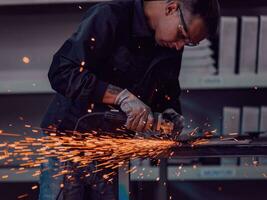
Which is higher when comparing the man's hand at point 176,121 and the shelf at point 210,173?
the man's hand at point 176,121

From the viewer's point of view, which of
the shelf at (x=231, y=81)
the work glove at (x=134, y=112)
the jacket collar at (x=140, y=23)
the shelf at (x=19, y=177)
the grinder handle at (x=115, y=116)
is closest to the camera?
the grinder handle at (x=115, y=116)

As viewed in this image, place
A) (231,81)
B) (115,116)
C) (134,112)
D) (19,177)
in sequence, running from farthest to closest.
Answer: (19,177) < (231,81) < (134,112) < (115,116)

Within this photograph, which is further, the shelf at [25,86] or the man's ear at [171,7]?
the shelf at [25,86]

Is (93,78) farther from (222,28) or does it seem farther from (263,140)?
(222,28)

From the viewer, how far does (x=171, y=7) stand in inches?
A: 53.9

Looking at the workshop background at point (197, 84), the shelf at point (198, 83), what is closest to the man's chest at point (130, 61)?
the workshop background at point (197, 84)

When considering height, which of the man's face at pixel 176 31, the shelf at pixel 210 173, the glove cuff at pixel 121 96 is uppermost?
the man's face at pixel 176 31

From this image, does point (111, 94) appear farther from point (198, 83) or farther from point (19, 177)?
point (19, 177)

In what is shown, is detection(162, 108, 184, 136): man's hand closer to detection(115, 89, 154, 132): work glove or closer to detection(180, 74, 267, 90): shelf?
detection(115, 89, 154, 132): work glove

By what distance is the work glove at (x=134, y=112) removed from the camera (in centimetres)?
134

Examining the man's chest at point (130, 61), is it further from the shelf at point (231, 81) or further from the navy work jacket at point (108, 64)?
the shelf at point (231, 81)

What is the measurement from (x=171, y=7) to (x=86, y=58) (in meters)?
0.25

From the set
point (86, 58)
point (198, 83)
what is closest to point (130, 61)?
point (86, 58)

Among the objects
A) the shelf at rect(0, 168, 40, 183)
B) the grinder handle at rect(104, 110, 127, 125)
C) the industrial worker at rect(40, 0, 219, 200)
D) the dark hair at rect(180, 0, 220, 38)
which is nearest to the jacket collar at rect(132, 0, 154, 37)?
the industrial worker at rect(40, 0, 219, 200)
